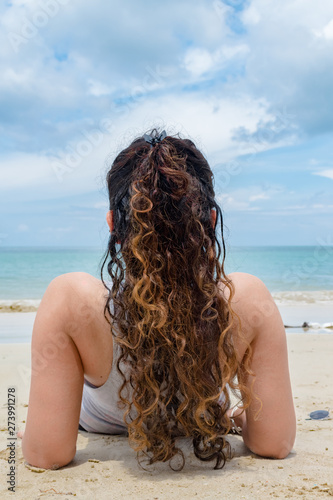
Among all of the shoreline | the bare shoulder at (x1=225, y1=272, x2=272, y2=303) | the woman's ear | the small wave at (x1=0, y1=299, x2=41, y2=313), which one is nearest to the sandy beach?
the shoreline

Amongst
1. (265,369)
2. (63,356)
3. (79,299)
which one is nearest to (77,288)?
(79,299)

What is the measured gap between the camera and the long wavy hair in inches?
73.2

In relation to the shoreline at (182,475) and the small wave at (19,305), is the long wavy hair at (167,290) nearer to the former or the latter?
the shoreline at (182,475)

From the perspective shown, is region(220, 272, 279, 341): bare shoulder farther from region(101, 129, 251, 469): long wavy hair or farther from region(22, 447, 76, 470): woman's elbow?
region(22, 447, 76, 470): woman's elbow

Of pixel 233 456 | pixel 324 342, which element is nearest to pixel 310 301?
pixel 324 342

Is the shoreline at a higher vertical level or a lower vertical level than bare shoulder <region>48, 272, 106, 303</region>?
lower

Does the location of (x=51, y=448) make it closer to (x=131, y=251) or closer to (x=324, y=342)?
(x=131, y=251)

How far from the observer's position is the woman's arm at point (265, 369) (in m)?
2.09

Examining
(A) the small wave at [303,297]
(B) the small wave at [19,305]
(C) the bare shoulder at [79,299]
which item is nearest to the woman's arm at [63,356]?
(C) the bare shoulder at [79,299]

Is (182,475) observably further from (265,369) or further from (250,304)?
(250,304)

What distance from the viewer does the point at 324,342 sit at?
658 cm

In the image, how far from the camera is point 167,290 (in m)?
1.91

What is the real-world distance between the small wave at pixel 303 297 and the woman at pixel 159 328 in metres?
12.2

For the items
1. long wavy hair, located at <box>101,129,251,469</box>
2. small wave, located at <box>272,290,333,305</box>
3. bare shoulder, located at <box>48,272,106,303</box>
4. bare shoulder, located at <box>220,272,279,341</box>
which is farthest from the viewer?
small wave, located at <box>272,290,333,305</box>
